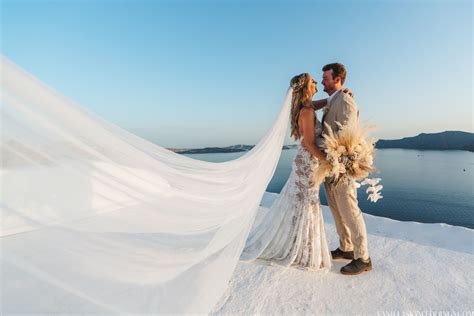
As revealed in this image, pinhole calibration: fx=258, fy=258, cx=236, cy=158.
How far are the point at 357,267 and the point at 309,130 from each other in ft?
4.27

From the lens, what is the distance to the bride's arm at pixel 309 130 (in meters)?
2.38

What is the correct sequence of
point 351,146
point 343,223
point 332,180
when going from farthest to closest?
point 343,223, point 332,180, point 351,146

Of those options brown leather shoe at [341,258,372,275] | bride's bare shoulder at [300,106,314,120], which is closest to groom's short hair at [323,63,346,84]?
bride's bare shoulder at [300,106,314,120]

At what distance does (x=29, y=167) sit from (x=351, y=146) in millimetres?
2239

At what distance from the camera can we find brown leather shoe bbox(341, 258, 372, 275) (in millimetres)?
2281

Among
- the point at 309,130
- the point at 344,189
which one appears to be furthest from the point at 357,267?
the point at 309,130

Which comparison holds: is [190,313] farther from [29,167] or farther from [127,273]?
[29,167]

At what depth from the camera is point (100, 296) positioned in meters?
1.51

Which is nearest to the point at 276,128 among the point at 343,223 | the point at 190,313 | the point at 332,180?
the point at 332,180

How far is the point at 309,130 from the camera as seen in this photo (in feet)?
7.83

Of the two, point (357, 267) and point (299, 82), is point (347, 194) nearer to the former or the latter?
point (357, 267)

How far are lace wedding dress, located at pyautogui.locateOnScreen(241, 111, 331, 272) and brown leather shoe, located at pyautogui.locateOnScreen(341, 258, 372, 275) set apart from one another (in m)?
0.15

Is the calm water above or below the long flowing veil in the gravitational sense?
below

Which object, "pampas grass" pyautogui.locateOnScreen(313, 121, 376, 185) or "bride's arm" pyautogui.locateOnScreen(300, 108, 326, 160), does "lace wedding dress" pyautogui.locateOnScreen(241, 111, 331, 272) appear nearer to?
"bride's arm" pyautogui.locateOnScreen(300, 108, 326, 160)
